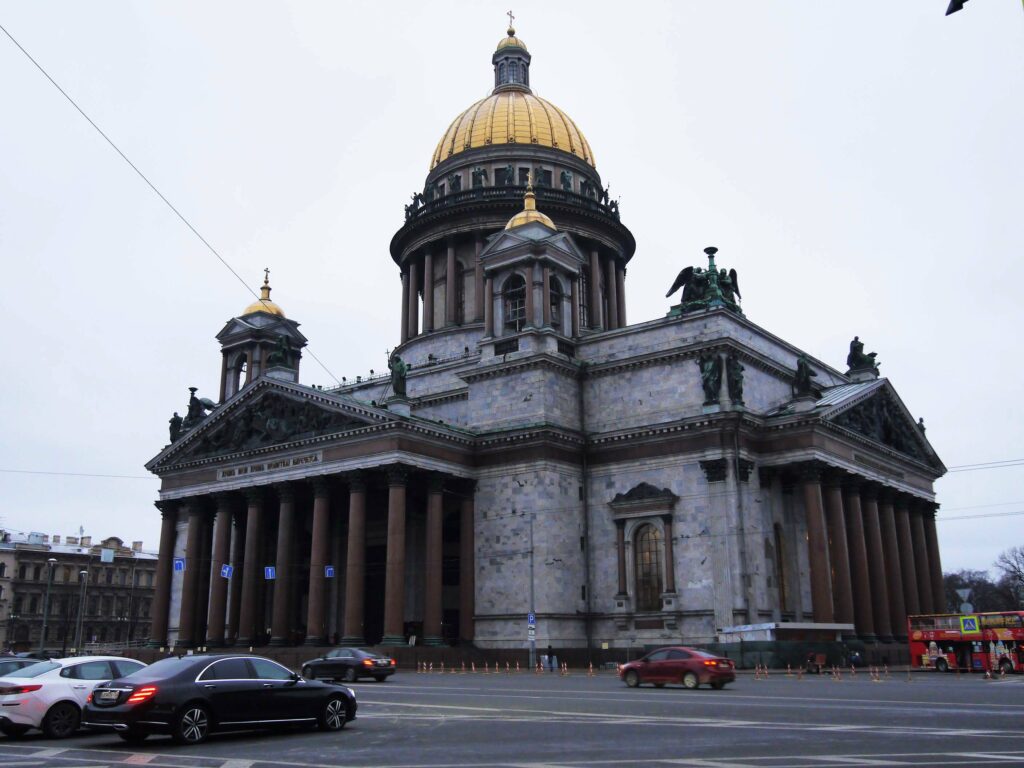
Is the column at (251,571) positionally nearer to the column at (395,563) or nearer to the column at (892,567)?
the column at (395,563)

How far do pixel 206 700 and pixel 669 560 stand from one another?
115 ft

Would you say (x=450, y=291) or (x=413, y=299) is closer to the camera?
(x=450, y=291)

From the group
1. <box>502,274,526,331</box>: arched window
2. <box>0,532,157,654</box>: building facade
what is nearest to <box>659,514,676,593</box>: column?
<box>502,274,526,331</box>: arched window

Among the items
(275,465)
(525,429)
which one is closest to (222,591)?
(275,465)

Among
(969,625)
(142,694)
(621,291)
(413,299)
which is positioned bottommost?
(142,694)

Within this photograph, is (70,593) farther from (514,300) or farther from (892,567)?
(892,567)

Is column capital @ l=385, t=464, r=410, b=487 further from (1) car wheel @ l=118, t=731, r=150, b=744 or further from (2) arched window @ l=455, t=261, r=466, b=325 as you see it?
(1) car wheel @ l=118, t=731, r=150, b=744

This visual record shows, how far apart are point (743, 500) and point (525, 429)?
451 inches

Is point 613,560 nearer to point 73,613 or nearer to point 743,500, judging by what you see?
point 743,500

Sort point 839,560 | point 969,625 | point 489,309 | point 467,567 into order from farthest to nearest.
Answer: point 489,309, point 467,567, point 839,560, point 969,625

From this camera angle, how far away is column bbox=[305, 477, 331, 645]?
2039 inches

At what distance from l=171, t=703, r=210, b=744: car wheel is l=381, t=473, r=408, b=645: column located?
31650mm

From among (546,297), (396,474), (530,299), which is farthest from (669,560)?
(546,297)

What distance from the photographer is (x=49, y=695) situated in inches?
744
